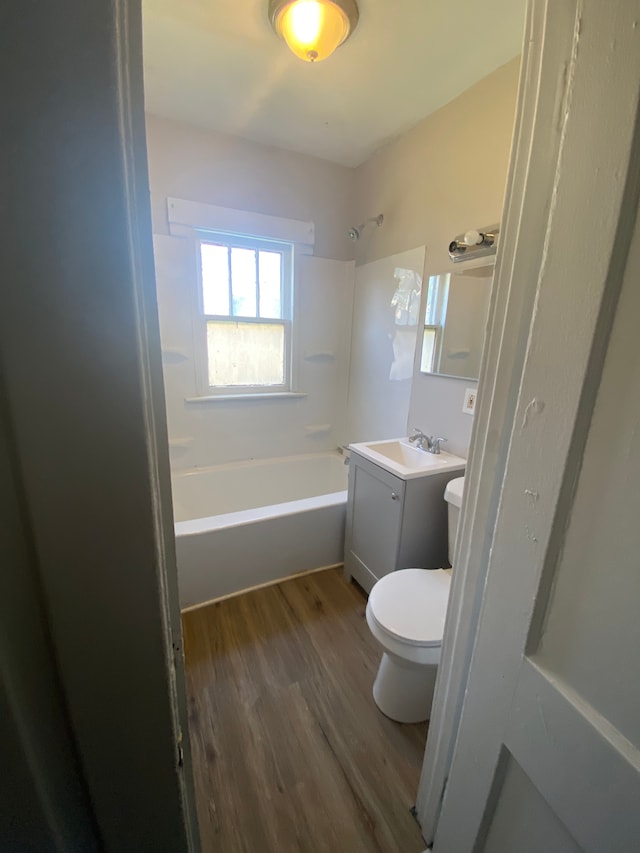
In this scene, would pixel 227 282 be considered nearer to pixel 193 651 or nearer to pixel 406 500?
pixel 406 500

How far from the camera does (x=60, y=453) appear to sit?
29 centimetres

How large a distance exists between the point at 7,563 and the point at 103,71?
0.39 m

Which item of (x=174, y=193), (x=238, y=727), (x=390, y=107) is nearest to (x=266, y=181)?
(x=174, y=193)

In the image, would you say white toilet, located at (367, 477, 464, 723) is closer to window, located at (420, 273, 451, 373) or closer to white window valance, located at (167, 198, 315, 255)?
window, located at (420, 273, 451, 373)

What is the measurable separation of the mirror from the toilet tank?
550 millimetres

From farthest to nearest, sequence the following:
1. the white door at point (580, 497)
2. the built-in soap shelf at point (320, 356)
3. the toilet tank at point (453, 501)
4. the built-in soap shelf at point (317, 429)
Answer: the built-in soap shelf at point (317, 429) < the built-in soap shelf at point (320, 356) < the toilet tank at point (453, 501) < the white door at point (580, 497)

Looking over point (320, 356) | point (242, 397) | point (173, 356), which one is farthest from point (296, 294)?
point (173, 356)

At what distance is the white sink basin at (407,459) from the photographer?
161cm

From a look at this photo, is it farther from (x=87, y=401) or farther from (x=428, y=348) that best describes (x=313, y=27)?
(x=87, y=401)

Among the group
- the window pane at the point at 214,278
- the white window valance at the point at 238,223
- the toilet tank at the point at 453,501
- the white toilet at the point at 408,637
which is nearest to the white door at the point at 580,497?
the white toilet at the point at 408,637

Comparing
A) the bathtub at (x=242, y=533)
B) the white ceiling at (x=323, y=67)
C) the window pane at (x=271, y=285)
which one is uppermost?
the white ceiling at (x=323, y=67)

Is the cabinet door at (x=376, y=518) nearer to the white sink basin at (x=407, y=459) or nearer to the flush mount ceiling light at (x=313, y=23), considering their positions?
the white sink basin at (x=407, y=459)

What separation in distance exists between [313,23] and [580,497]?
1.81m

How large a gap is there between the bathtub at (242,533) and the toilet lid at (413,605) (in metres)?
0.68
